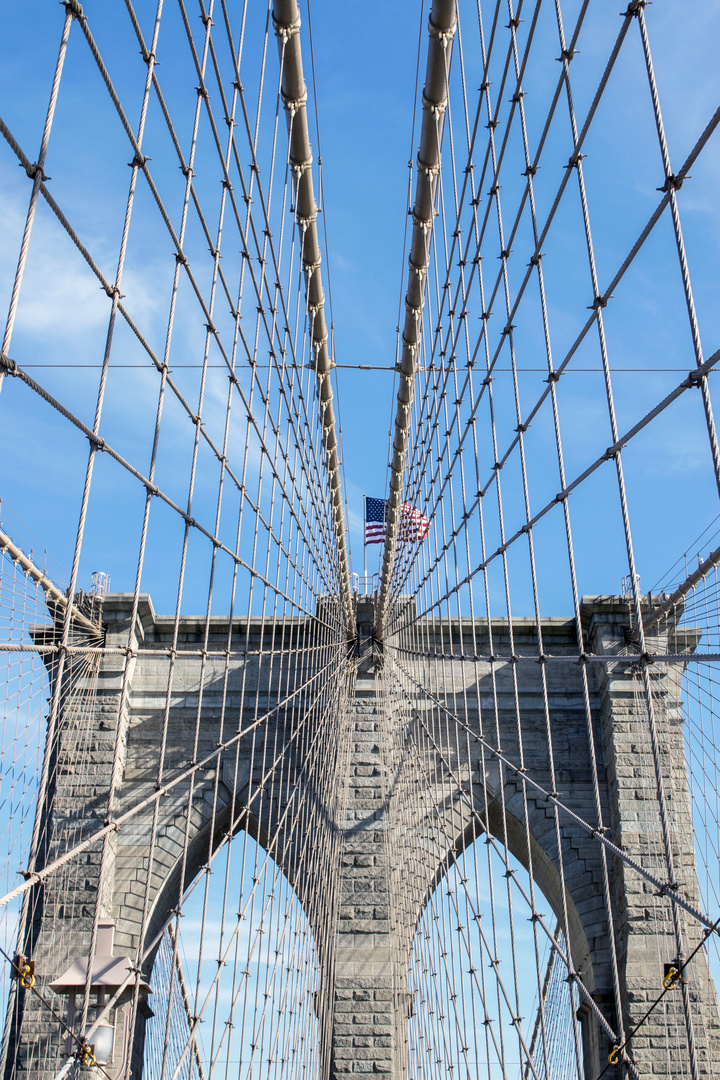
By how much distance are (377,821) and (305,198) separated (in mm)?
8342

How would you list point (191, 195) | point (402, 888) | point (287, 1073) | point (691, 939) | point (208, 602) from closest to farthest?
point (191, 195) → point (208, 602) → point (287, 1073) → point (691, 939) → point (402, 888)

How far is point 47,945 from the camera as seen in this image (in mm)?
12000

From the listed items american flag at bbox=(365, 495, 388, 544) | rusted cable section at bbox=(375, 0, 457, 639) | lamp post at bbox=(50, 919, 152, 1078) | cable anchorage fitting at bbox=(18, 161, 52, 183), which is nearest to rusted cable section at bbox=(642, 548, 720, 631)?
rusted cable section at bbox=(375, 0, 457, 639)

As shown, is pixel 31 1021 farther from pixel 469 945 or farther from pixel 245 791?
pixel 469 945

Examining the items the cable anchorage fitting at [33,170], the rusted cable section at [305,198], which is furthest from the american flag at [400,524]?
the cable anchorage fitting at [33,170]

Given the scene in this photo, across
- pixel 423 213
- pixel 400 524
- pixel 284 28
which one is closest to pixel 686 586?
pixel 423 213

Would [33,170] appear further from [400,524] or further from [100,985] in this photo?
[400,524]

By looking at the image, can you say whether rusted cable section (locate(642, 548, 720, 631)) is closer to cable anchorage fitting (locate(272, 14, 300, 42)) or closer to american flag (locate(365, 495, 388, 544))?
cable anchorage fitting (locate(272, 14, 300, 42))

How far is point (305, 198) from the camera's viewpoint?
7.35 metres

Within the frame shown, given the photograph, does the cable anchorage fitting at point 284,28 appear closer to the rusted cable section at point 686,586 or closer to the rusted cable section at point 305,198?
the rusted cable section at point 305,198

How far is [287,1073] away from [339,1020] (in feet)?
7.76

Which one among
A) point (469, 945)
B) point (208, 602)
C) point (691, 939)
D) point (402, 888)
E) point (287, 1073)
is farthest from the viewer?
point (402, 888)

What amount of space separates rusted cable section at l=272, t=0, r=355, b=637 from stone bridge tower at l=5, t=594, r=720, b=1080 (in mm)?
2782

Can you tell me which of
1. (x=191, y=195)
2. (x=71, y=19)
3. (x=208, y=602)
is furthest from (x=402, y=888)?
(x=71, y=19)
